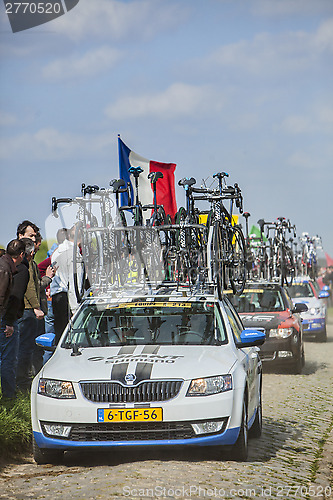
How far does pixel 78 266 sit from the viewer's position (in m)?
10.4

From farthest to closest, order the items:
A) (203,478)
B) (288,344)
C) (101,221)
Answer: (288,344)
(101,221)
(203,478)

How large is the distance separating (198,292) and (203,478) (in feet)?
8.73

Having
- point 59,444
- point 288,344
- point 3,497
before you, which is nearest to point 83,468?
point 59,444

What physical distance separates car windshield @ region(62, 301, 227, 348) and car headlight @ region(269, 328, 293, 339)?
691cm

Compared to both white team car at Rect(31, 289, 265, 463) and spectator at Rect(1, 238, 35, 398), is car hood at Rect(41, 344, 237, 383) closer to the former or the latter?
white team car at Rect(31, 289, 265, 463)

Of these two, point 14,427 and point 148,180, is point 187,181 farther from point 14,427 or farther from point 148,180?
point 14,427

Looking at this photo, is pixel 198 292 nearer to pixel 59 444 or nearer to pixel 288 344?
pixel 59 444

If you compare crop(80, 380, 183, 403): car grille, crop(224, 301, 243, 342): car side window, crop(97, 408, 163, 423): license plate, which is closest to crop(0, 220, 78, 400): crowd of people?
crop(80, 380, 183, 403): car grille

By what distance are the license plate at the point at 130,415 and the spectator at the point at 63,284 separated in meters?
3.96

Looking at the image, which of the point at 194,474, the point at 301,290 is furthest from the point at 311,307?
the point at 194,474

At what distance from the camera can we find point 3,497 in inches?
259

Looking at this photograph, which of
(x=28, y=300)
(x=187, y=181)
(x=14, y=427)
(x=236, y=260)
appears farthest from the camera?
(x=187, y=181)

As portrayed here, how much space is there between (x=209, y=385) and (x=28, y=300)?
397 cm

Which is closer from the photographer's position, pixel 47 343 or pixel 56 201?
pixel 47 343
